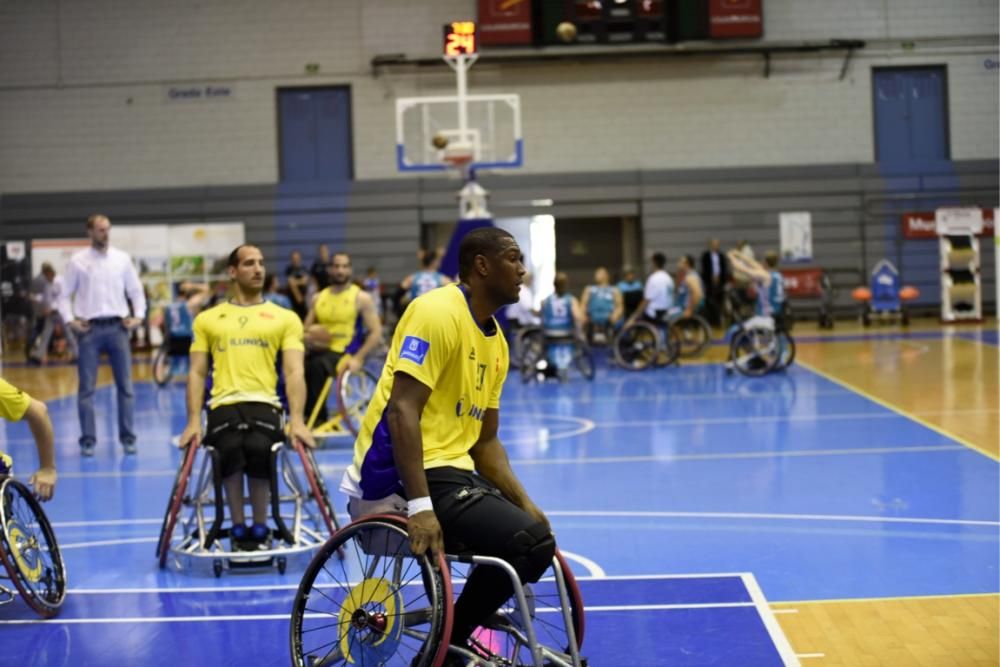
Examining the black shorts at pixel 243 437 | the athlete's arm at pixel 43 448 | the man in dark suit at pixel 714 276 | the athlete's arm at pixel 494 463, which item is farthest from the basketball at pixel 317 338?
the man in dark suit at pixel 714 276

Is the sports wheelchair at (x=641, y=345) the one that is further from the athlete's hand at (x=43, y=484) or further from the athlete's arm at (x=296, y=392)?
the athlete's hand at (x=43, y=484)

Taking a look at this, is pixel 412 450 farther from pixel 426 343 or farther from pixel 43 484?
Answer: pixel 43 484

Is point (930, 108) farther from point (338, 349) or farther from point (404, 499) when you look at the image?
point (404, 499)

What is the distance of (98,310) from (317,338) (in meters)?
1.66

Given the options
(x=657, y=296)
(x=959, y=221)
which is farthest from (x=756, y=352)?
(x=959, y=221)

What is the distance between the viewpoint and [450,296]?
142 inches

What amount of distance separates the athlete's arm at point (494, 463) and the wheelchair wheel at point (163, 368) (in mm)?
12393

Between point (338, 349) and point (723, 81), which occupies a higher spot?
point (723, 81)

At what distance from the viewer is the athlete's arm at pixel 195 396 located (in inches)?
230

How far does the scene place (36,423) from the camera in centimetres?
505

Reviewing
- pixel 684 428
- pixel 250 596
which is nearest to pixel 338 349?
pixel 684 428

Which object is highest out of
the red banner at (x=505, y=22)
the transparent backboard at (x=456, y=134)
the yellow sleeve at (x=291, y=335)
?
the red banner at (x=505, y=22)

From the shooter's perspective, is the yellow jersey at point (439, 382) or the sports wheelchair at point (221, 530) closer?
the yellow jersey at point (439, 382)

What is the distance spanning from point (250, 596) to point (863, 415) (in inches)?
267
